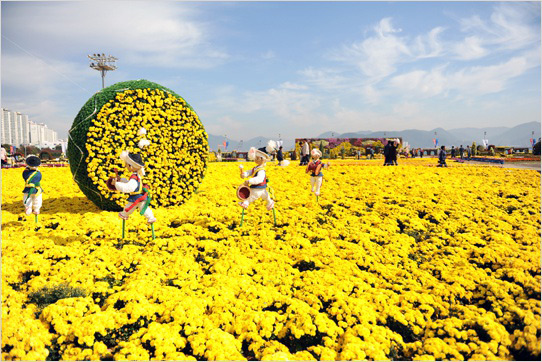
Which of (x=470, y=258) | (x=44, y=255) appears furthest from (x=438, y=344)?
(x=44, y=255)

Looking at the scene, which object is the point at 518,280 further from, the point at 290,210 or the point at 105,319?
the point at 105,319

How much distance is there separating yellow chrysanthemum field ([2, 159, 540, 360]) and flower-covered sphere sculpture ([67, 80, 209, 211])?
0.65 m

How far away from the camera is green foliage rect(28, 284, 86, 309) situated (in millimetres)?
5191

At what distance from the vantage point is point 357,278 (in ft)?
19.9

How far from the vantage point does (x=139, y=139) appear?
29.6ft

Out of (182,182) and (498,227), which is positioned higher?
(182,182)

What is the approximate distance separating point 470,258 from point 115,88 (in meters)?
9.29

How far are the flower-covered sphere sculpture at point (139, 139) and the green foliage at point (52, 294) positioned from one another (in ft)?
12.0

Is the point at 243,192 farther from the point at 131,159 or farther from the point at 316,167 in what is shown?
the point at 316,167

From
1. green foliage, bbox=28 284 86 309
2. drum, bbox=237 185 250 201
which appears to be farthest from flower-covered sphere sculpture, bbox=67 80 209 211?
green foliage, bbox=28 284 86 309

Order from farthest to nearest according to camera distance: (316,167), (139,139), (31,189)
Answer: (316,167) → (139,139) → (31,189)

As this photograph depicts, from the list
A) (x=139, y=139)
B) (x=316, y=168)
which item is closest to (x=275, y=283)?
(x=316, y=168)

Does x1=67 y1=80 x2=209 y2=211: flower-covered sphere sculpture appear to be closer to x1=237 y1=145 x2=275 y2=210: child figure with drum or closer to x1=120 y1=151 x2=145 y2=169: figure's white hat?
x1=120 y1=151 x2=145 y2=169: figure's white hat

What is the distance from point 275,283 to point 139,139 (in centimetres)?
547
